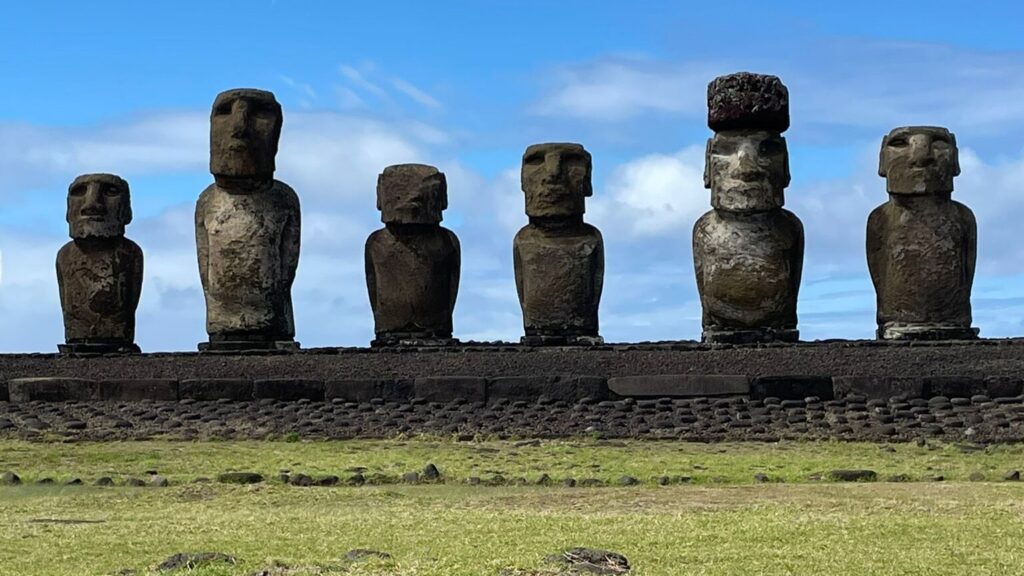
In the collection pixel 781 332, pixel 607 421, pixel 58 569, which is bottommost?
pixel 58 569

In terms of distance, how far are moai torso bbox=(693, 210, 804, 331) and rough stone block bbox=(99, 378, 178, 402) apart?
19.4 feet

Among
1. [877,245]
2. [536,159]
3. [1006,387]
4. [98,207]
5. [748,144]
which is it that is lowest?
[1006,387]

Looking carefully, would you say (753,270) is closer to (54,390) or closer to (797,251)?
(797,251)

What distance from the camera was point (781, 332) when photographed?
17.6 meters

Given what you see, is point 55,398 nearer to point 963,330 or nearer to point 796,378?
point 796,378

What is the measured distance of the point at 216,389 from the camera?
17.1m

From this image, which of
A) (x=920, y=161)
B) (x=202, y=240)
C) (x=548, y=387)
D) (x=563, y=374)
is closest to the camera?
(x=548, y=387)

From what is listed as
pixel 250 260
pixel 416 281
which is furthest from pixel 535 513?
pixel 416 281

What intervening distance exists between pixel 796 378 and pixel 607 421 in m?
1.99

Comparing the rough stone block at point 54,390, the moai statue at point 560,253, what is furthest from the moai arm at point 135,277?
the moai statue at point 560,253

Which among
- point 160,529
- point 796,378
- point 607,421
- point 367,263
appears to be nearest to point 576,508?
point 160,529

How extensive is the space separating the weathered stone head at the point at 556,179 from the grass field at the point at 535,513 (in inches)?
231

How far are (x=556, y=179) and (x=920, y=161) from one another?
13.6 feet

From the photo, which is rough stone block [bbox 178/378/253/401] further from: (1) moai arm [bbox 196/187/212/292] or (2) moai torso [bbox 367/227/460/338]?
(2) moai torso [bbox 367/227/460/338]
